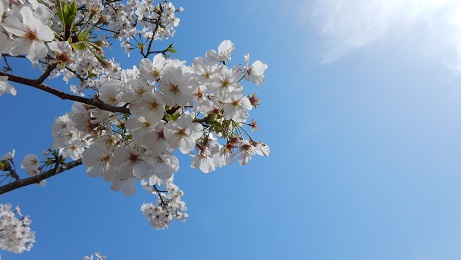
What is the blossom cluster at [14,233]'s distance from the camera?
27.1 ft

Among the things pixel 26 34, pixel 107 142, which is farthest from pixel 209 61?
pixel 26 34

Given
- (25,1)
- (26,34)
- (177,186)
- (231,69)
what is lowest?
(26,34)

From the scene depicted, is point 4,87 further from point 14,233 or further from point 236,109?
point 14,233

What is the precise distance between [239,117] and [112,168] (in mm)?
1025

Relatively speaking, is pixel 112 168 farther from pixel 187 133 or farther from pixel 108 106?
pixel 187 133

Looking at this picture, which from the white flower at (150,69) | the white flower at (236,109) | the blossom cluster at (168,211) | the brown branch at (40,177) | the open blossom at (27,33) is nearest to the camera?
the open blossom at (27,33)

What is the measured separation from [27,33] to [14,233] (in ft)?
26.5

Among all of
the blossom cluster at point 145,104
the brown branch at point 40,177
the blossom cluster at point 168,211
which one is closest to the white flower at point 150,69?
the blossom cluster at point 145,104

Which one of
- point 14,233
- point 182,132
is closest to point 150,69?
point 182,132

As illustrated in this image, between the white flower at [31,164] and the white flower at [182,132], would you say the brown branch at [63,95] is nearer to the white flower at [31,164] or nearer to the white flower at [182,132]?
the white flower at [182,132]

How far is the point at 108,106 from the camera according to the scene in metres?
2.36

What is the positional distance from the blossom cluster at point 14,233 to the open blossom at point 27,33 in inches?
312

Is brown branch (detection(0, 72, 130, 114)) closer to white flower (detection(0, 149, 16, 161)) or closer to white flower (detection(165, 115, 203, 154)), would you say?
white flower (detection(165, 115, 203, 154))

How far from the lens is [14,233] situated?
8242 millimetres
